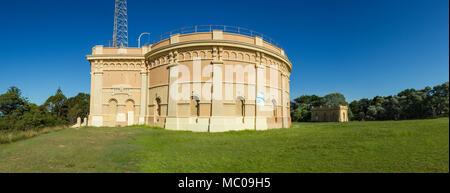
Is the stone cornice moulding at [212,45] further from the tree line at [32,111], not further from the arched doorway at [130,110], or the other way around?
the tree line at [32,111]

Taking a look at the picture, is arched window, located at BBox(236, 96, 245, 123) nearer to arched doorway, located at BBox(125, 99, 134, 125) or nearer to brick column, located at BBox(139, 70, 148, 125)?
brick column, located at BBox(139, 70, 148, 125)

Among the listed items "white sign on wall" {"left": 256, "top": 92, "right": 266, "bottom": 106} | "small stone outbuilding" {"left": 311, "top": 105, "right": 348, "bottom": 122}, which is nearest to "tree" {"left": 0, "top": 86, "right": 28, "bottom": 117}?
"white sign on wall" {"left": 256, "top": 92, "right": 266, "bottom": 106}

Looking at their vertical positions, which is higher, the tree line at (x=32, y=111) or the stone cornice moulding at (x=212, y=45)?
the stone cornice moulding at (x=212, y=45)

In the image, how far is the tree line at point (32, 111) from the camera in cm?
3322

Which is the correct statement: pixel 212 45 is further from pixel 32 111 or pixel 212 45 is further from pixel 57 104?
pixel 57 104

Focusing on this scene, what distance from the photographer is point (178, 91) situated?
1723 cm

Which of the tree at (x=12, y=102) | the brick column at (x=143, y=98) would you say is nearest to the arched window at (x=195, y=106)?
the brick column at (x=143, y=98)

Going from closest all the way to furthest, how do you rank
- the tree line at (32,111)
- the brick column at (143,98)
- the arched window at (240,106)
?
the arched window at (240,106) → the brick column at (143,98) → the tree line at (32,111)

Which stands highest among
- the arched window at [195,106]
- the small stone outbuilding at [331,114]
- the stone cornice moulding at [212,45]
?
the stone cornice moulding at [212,45]

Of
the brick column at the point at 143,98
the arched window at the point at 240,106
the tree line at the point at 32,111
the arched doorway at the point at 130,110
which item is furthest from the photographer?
the tree line at the point at 32,111

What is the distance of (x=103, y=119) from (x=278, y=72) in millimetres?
21047

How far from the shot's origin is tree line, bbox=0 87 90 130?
3322 cm

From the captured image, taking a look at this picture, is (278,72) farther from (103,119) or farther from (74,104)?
(74,104)
